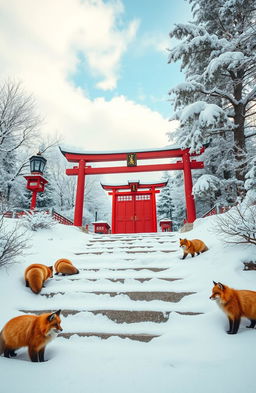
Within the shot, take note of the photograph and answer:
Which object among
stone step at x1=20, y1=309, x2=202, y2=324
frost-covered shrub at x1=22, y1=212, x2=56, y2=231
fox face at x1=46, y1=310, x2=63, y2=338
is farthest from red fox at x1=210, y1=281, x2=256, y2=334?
frost-covered shrub at x1=22, y1=212, x2=56, y2=231

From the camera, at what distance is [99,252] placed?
239 inches

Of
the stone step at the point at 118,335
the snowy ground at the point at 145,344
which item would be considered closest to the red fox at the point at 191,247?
the snowy ground at the point at 145,344

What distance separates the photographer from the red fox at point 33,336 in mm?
2043

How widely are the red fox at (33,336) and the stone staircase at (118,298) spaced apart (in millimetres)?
667

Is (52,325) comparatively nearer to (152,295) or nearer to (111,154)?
(152,295)

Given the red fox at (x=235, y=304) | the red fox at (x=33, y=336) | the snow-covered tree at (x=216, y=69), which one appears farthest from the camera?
the snow-covered tree at (x=216, y=69)

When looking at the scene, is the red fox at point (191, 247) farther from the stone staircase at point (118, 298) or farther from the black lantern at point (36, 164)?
the black lantern at point (36, 164)

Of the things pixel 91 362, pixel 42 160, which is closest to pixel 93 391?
pixel 91 362

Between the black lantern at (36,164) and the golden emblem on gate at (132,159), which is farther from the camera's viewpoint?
the golden emblem on gate at (132,159)

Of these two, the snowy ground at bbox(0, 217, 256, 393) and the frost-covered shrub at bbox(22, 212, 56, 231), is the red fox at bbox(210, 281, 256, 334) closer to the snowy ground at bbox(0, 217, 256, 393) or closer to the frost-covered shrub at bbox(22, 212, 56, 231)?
the snowy ground at bbox(0, 217, 256, 393)

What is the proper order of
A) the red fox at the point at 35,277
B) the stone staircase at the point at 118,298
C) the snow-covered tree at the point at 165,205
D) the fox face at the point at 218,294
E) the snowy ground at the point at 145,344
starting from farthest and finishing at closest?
1. the snow-covered tree at the point at 165,205
2. the red fox at the point at 35,277
3. the stone staircase at the point at 118,298
4. the fox face at the point at 218,294
5. the snowy ground at the point at 145,344

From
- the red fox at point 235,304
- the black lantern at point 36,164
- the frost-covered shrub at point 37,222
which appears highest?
the black lantern at point 36,164

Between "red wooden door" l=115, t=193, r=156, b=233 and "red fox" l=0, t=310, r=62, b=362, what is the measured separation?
485 inches

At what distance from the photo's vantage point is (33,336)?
81.4 inches
